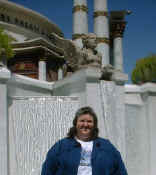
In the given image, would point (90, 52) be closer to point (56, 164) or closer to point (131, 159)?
point (131, 159)

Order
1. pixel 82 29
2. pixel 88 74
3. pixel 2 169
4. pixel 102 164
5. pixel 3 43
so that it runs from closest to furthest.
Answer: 1. pixel 102 164
2. pixel 2 169
3. pixel 88 74
4. pixel 3 43
5. pixel 82 29

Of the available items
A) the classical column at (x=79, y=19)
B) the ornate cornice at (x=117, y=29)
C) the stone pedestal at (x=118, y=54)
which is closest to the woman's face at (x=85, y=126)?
the classical column at (x=79, y=19)

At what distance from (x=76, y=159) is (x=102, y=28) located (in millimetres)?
15444

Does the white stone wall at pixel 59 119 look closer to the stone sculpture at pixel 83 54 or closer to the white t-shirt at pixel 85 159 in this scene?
the stone sculpture at pixel 83 54

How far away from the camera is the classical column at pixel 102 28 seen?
17.2 m

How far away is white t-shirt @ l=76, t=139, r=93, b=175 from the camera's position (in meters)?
2.79

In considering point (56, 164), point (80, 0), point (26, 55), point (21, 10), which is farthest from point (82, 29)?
point (56, 164)

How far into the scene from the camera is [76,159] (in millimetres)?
2807

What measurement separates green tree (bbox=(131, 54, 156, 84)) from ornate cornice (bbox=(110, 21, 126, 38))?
6229 mm

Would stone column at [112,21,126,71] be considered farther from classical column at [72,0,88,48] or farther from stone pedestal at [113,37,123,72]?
classical column at [72,0,88,48]

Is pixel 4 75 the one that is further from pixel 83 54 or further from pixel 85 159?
pixel 85 159

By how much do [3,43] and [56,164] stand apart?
766cm

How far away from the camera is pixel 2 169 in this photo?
199 inches

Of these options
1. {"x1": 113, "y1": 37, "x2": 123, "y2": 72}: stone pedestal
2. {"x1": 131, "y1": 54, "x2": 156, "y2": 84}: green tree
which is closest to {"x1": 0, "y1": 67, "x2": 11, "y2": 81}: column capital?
{"x1": 131, "y1": 54, "x2": 156, "y2": 84}: green tree
